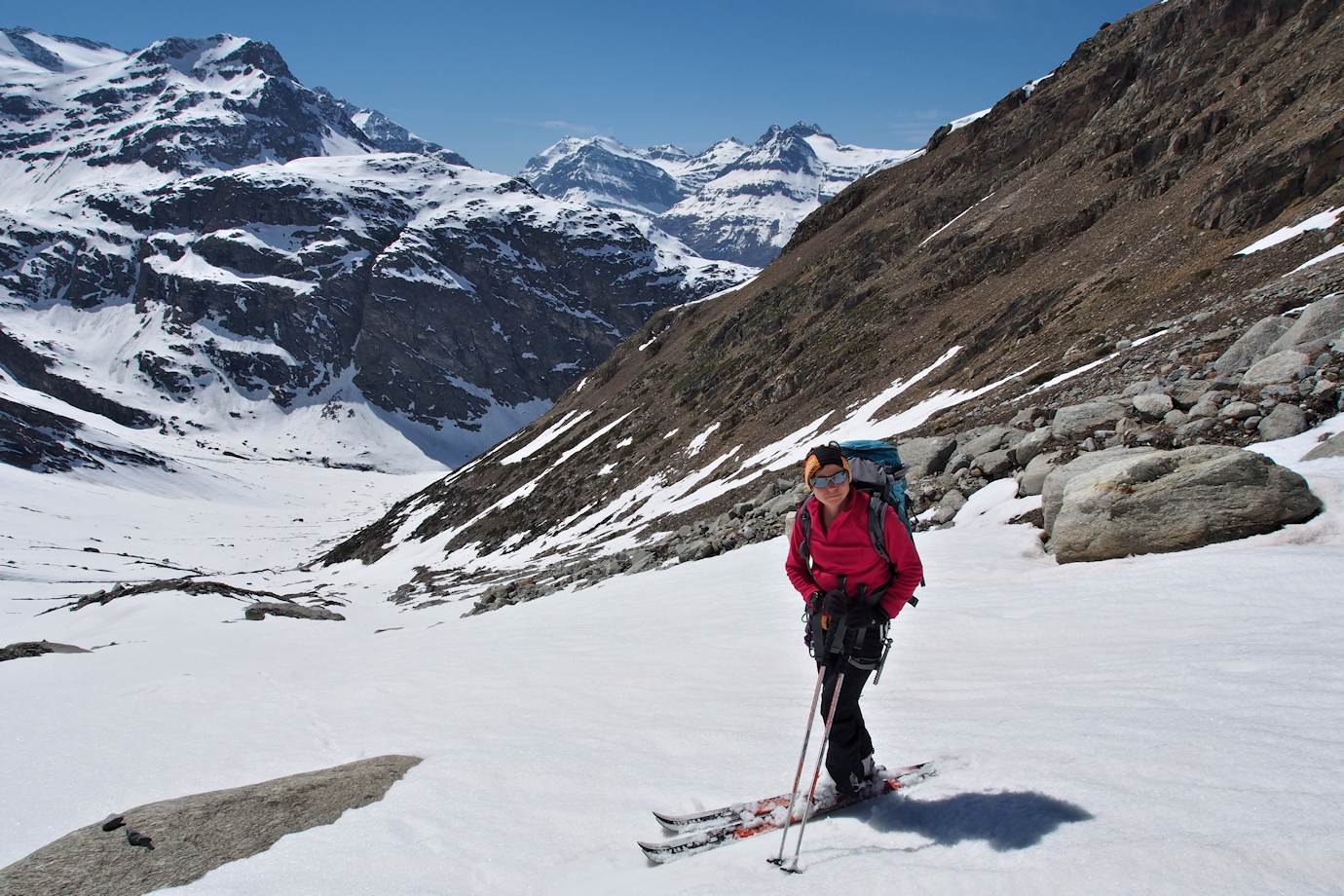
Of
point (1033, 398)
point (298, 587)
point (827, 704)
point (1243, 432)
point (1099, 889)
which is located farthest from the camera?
point (298, 587)

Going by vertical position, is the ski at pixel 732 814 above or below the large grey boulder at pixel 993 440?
below

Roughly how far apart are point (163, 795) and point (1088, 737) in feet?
28.8

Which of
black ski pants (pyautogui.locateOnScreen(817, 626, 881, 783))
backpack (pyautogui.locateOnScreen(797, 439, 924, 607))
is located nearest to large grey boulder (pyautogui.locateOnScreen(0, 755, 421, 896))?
black ski pants (pyautogui.locateOnScreen(817, 626, 881, 783))

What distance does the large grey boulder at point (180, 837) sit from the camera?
518 cm

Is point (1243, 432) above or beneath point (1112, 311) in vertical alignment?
beneath

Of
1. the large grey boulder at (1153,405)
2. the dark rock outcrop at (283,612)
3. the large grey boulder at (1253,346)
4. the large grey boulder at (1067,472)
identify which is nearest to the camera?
the large grey boulder at (1067,472)

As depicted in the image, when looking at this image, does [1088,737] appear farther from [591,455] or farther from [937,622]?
[591,455]

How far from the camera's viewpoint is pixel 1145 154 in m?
35.1

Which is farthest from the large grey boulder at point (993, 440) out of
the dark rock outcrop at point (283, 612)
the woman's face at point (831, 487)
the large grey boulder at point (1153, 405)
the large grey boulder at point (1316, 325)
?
the dark rock outcrop at point (283, 612)

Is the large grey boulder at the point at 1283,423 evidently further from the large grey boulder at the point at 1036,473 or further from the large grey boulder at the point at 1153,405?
the large grey boulder at the point at 1036,473

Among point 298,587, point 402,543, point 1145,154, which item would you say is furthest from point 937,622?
point 402,543

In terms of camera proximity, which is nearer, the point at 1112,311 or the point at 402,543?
the point at 1112,311

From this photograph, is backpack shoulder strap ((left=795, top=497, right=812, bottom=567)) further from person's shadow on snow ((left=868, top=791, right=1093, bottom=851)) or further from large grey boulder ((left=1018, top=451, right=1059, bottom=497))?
large grey boulder ((left=1018, top=451, right=1059, bottom=497))

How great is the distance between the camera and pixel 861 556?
16.3ft
